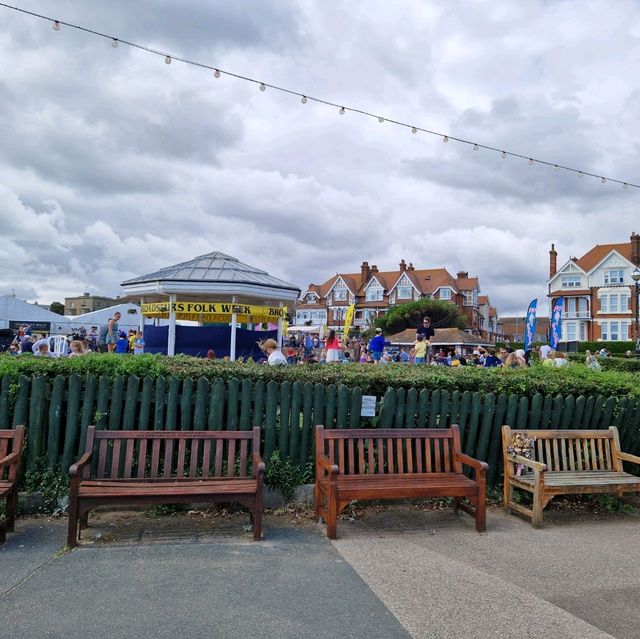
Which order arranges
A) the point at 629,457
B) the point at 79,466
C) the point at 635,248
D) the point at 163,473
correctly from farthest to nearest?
the point at 635,248, the point at 629,457, the point at 163,473, the point at 79,466

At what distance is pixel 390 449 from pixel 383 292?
88127 millimetres

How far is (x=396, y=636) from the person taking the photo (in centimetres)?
354

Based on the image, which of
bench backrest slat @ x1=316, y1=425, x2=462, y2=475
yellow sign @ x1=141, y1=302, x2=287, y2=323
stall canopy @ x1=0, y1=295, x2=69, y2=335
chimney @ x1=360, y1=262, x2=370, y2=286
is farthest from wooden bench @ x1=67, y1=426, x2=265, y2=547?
Result: chimney @ x1=360, y1=262, x2=370, y2=286

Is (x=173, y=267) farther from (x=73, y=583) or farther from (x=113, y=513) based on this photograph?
(x=73, y=583)

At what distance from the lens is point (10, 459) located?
5.18m

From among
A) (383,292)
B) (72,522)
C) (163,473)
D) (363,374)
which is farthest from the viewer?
(383,292)

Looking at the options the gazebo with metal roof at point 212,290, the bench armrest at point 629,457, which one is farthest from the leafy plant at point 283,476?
the gazebo with metal roof at point 212,290

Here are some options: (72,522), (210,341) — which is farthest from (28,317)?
(72,522)

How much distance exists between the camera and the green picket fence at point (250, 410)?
6012mm

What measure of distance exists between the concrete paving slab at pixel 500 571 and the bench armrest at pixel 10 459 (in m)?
3.10

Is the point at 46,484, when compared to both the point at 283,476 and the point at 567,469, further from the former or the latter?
the point at 567,469

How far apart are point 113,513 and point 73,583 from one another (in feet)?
5.71

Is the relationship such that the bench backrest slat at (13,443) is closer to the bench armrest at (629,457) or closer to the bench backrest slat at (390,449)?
the bench backrest slat at (390,449)

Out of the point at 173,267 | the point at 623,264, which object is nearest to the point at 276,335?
the point at 173,267
